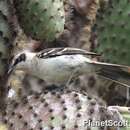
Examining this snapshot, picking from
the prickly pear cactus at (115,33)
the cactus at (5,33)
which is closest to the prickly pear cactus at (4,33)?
the cactus at (5,33)

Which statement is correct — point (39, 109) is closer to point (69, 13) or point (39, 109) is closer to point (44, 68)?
point (44, 68)

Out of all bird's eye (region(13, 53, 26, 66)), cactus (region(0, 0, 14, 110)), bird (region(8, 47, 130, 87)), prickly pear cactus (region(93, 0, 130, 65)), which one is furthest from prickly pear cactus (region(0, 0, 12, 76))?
prickly pear cactus (region(93, 0, 130, 65))

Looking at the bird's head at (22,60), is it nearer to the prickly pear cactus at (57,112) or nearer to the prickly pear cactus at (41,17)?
the prickly pear cactus at (41,17)

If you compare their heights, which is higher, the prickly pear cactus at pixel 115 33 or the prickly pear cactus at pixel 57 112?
the prickly pear cactus at pixel 115 33


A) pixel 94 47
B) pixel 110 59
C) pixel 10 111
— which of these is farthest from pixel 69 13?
pixel 10 111

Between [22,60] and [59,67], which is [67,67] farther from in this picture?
[22,60]

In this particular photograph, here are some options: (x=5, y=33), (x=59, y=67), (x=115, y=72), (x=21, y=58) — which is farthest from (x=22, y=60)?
(x=115, y=72)

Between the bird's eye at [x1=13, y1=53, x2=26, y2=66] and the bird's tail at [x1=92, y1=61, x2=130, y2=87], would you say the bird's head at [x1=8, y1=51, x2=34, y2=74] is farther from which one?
the bird's tail at [x1=92, y1=61, x2=130, y2=87]
